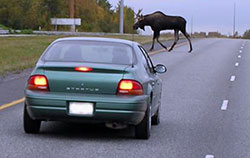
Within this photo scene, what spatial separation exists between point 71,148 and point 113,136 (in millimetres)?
1327

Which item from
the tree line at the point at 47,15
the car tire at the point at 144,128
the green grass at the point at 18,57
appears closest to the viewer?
the car tire at the point at 144,128

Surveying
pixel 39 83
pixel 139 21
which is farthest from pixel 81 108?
pixel 139 21

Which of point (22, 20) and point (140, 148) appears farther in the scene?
point (22, 20)

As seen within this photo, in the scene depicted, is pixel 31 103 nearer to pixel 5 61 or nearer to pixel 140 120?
pixel 140 120

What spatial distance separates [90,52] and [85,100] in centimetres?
106

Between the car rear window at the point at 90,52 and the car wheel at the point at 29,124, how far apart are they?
0.84 metres

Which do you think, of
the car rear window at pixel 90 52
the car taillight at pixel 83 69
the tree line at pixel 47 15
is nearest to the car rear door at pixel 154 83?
the car rear window at pixel 90 52

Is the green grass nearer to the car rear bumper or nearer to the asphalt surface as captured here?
the asphalt surface

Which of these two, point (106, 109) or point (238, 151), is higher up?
point (106, 109)

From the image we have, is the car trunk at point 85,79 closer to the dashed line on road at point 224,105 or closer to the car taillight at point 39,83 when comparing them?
the car taillight at point 39,83

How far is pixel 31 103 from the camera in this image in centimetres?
938

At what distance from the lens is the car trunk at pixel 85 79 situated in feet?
Answer: 30.7

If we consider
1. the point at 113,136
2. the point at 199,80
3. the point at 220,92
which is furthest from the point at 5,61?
the point at 113,136

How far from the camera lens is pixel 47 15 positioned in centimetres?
8831
